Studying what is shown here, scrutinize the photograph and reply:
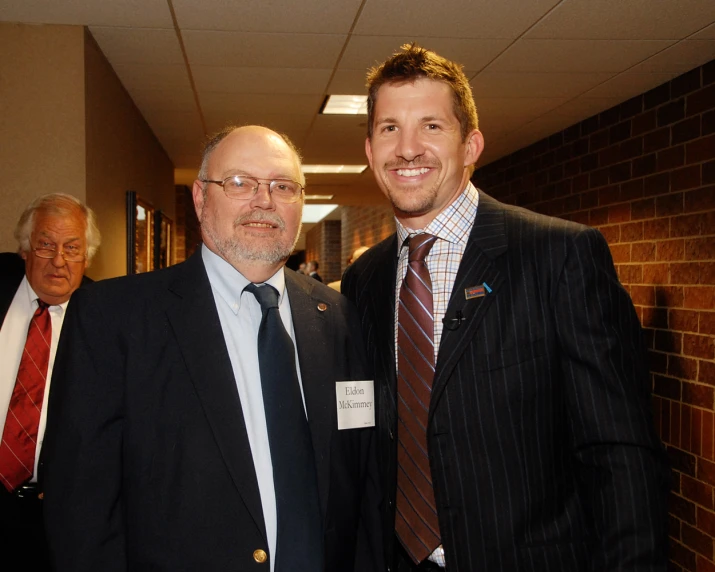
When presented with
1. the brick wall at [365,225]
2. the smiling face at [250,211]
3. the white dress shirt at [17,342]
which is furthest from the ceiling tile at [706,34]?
the brick wall at [365,225]

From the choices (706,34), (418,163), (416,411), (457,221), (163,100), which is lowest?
(416,411)

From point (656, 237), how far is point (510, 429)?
10.1ft

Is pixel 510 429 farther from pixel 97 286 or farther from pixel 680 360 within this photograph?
pixel 680 360

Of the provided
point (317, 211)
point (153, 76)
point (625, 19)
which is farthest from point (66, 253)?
point (317, 211)

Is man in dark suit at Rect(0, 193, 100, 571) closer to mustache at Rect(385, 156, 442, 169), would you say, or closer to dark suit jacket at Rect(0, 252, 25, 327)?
dark suit jacket at Rect(0, 252, 25, 327)

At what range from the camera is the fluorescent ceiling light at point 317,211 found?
50.4 feet

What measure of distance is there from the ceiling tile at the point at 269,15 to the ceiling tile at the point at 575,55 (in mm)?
1013

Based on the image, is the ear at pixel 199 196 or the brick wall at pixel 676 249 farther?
the brick wall at pixel 676 249

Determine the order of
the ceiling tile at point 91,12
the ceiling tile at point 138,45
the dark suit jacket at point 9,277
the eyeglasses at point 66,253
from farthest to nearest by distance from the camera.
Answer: the ceiling tile at point 138,45
the ceiling tile at point 91,12
the eyeglasses at point 66,253
the dark suit jacket at point 9,277

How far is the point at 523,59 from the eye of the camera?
358 cm

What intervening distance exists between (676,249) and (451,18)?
1.98 meters

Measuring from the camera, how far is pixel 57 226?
2461mm

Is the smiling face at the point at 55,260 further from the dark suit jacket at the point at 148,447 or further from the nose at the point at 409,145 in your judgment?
the nose at the point at 409,145

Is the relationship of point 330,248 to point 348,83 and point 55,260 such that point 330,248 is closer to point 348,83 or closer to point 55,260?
point 348,83
